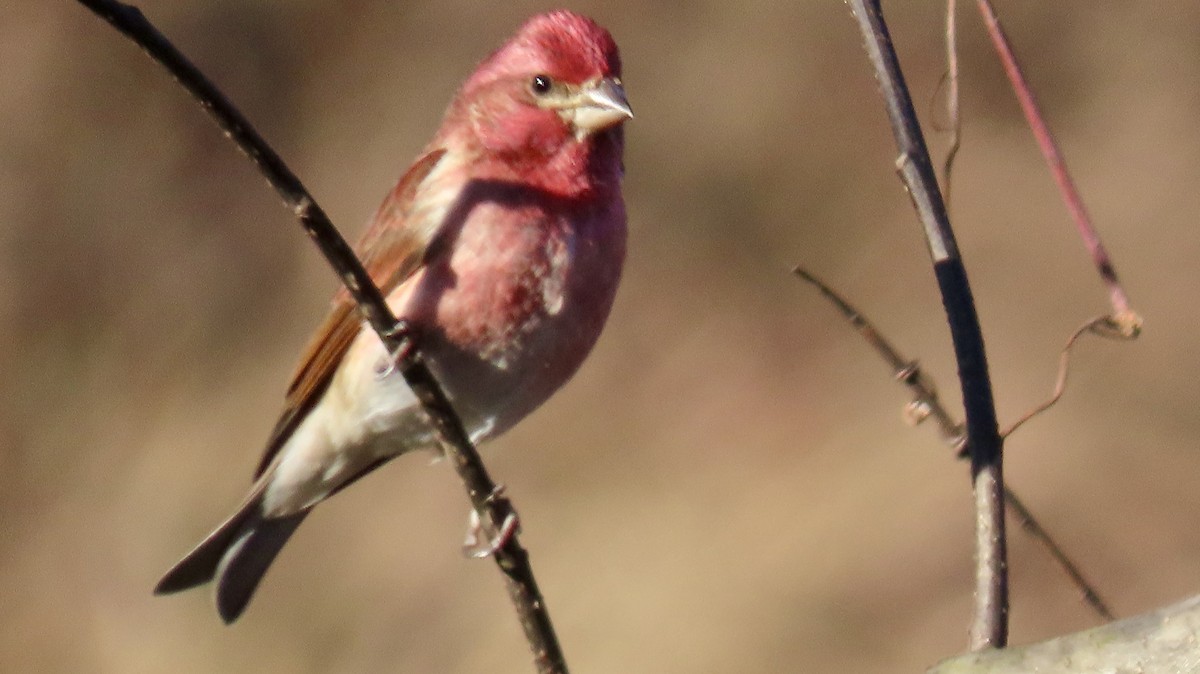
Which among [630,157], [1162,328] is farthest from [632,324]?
[1162,328]

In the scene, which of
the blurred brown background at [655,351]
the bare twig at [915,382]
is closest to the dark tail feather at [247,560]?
the bare twig at [915,382]

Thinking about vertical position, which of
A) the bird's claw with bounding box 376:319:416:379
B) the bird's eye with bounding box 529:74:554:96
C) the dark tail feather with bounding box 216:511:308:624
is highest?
the bird's eye with bounding box 529:74:554:96

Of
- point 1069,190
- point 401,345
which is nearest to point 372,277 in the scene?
point 401,345

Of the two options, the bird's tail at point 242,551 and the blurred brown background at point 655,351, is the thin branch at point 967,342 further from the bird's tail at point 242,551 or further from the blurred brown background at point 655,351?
the blurred brown background at point 655,351

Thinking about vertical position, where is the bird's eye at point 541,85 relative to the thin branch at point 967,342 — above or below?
above

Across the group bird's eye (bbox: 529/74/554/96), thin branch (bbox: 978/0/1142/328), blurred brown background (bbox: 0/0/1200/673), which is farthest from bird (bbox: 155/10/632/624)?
blurred brown background (bbox: 0/0/1200/673)

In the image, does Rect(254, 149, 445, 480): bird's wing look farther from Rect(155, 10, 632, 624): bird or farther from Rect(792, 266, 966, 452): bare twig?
Rect(792, 266, 966, 452): bare twig

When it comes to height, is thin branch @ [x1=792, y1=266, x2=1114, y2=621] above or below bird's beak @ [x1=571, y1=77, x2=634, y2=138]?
below
